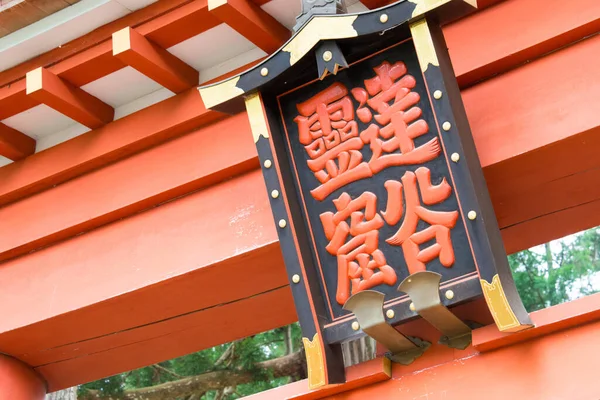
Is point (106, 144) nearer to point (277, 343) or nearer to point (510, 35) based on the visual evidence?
point (510, 35)

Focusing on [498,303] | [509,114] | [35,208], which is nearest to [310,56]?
[509,114]

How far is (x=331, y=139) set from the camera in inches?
85.2

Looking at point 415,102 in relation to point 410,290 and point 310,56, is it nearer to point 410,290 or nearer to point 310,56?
point 310,56

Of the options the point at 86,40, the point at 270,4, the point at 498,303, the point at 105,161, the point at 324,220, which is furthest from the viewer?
the point at 105,161

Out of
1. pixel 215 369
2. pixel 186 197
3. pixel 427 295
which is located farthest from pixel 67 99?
pixel 215 369

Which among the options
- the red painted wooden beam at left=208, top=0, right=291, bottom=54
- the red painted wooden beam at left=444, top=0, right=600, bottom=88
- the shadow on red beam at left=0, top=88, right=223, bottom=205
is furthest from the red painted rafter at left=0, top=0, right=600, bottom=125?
the shadow on red beam at left=0, top=88, right=223, bottom=205

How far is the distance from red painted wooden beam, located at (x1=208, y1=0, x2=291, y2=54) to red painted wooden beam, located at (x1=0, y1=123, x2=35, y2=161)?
3.56ft

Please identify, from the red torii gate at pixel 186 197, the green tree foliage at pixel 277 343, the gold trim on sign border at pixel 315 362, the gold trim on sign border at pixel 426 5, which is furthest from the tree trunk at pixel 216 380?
the gold trim on sign border at pixel 426 5

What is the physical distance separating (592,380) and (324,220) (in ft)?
2.68

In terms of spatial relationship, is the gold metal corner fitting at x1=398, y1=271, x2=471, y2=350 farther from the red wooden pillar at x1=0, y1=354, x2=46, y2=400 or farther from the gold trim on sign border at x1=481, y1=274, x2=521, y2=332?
the red wooden pillar at x1=0, y1=354, x2=46, y2=400

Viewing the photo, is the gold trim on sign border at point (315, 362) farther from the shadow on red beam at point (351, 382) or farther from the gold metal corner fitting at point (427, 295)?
the gold metal corner fitting at point (427, 295)

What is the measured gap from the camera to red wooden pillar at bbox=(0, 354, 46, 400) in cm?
292

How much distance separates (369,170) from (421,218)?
0.21 metres

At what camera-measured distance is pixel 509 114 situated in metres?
2.22
